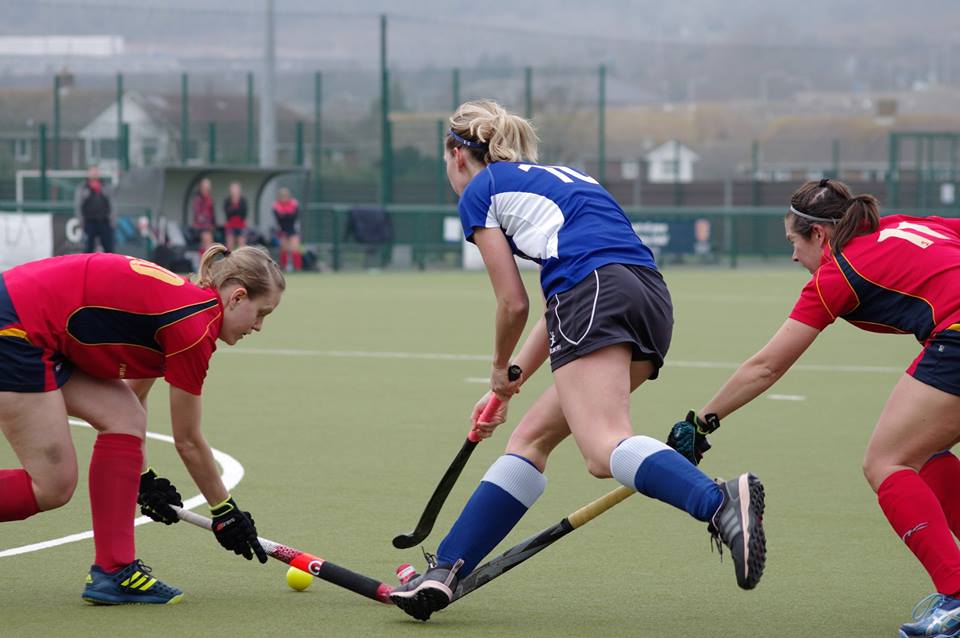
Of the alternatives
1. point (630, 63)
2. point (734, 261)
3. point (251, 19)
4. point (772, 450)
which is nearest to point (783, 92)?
point (630, 63)

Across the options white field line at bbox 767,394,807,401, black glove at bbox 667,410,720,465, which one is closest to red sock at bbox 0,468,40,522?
black glove at bbox 667,410,720,465

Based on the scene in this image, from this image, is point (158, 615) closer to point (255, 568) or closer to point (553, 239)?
point (255, 568)

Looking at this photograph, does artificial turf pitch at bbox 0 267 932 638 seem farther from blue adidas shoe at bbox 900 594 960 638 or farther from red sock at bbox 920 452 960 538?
red sock at bbox 920 452 960 538

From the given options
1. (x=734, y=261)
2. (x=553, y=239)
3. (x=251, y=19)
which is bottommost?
(x=734, y=261)

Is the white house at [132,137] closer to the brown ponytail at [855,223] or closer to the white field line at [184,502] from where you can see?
the white field line at [184,502]

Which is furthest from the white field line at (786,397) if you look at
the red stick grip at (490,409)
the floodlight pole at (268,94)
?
the floodlight pole at (268,94)

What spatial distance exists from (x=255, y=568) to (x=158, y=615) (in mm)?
717

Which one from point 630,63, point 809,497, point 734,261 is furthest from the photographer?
point 630,63

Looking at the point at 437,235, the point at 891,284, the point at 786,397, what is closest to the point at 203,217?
the point at 437,235

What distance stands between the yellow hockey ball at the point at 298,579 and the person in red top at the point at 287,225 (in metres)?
18.6

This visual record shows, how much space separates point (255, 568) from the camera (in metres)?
5.28

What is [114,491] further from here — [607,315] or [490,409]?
[607,315]

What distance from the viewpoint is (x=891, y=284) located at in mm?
4336

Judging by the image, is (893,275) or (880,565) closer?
(893,275)
